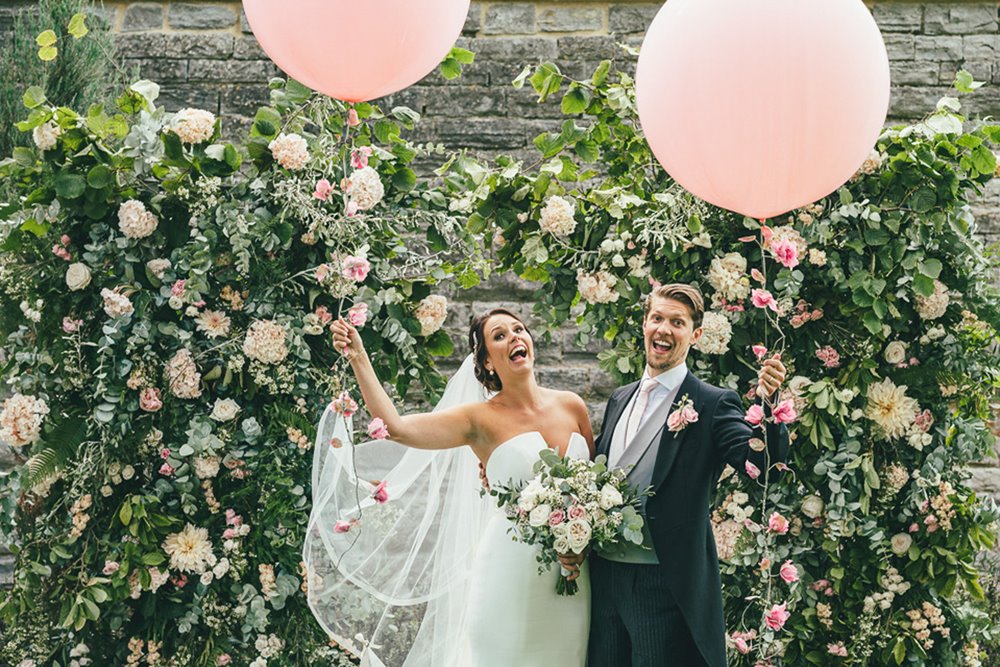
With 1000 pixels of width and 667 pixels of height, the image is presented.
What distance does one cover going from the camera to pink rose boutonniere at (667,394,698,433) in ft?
10.4

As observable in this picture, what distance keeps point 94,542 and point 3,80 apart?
240 cm

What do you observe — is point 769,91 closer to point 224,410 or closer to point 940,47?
point 224,410

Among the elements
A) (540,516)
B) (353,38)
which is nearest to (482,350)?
(540,516)

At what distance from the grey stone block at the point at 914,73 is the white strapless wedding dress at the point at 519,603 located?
2.98 meters

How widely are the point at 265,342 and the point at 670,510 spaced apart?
149 centimetres

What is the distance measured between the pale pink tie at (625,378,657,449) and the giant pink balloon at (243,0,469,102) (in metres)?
1.15

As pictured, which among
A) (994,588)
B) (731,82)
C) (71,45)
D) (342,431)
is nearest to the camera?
(731,82)

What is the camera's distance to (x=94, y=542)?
389 cm

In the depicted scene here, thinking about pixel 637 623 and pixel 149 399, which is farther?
pixel 149 399

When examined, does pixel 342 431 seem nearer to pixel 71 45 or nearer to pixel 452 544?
pixel 452 544

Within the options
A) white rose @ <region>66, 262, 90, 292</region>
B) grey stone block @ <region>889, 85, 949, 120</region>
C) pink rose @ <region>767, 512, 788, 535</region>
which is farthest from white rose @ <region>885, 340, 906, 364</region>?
white rose @ <region>66, 262, 90, 292</region>

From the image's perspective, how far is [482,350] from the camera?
3609 mm

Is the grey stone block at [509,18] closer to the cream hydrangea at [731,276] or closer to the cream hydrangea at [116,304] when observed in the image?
the cream hydrangea at [731,276]

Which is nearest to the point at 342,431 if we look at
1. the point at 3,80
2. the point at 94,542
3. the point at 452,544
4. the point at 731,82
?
the point at 452,544
